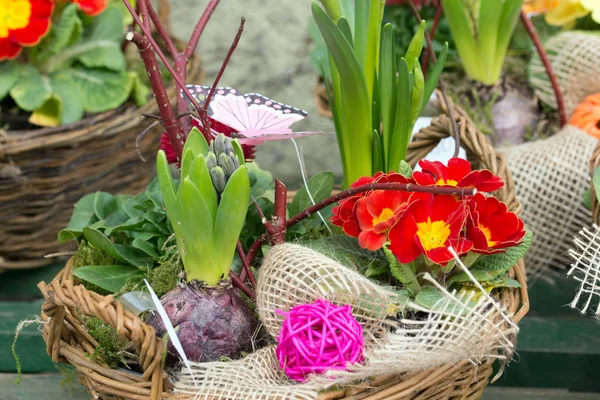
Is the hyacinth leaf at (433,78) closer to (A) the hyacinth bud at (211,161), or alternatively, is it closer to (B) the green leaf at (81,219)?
(A) the hyacinth bud at (211,161)

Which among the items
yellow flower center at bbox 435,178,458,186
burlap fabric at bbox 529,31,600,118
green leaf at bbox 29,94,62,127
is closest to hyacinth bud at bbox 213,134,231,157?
yellow flower center at bbox 435,178,458,186

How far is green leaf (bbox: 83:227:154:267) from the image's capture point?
804mm

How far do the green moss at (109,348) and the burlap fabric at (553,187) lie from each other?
1.96 feet

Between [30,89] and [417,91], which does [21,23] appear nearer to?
[30,89]

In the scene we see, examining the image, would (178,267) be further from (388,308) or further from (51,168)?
(51,168)

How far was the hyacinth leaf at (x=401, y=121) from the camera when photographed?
0.76 m

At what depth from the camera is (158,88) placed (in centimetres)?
69

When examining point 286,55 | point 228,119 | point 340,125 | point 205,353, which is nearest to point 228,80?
point 286,55

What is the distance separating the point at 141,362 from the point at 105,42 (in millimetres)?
844

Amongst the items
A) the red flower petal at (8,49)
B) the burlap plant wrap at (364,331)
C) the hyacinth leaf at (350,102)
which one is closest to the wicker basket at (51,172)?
the red flower petal at (8,49)

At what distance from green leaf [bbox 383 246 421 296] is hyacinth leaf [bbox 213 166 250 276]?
15 cm

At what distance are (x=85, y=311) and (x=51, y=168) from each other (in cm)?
59

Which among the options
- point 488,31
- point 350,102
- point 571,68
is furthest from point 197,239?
point 571,68

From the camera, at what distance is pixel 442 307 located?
654 millimetres
